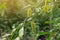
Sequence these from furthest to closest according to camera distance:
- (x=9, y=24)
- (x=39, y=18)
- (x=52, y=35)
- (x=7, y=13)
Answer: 1. (x=7, y=13)
2. (x=9, y=24)
3. (x=39, y=18)
4. (x=52, y=35)

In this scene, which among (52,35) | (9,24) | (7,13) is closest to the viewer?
(52,35)

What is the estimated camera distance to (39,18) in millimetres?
3598

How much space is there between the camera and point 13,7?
14.1 feet

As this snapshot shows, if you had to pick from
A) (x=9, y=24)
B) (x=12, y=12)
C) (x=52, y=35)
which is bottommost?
(x=52, y=35)

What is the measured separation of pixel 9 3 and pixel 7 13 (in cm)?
27

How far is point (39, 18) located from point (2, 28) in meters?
0.70

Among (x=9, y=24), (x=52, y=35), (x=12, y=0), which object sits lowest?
(x=52, y=35)


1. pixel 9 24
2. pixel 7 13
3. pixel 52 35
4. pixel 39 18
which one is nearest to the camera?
pixel 52 35

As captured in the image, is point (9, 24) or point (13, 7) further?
point (13, 7)

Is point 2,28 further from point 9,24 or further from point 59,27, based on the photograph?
point 59,27

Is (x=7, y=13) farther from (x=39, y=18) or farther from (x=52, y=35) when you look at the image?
(x=52, y=35)

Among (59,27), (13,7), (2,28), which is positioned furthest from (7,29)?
(59,27)

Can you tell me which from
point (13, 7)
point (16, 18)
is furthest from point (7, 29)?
point (13, 7)

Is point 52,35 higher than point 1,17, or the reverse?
point 1,17
